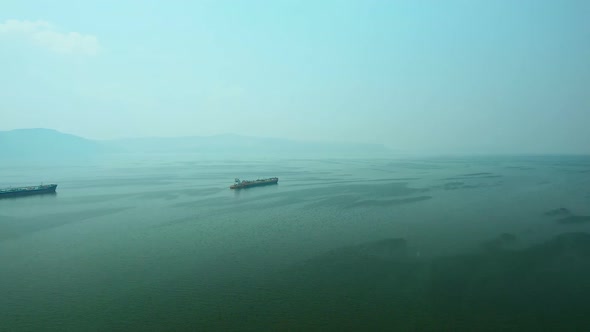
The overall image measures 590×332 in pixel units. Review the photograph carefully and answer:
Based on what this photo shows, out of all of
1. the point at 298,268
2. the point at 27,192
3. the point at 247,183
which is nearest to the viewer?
the point at 298,268

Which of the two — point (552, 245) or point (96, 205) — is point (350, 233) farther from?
point (96, 205)

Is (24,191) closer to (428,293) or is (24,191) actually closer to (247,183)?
(247,183)

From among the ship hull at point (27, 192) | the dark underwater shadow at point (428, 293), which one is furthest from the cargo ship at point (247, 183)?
the dark underwater shadow at point (428, 293)

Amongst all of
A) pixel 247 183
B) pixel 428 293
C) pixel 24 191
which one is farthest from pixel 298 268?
pixel 24 191

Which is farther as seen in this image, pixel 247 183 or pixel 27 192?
pixel 247 183

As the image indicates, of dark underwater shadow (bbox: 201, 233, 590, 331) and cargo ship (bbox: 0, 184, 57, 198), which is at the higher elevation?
cargo ship (bbox: 0, 184, 57, 198)

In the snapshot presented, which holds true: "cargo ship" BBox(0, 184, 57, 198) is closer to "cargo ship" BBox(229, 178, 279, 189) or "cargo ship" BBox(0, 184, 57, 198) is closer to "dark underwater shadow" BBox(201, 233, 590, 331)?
"cargo ship" BBox(229, 178, 279, 189)

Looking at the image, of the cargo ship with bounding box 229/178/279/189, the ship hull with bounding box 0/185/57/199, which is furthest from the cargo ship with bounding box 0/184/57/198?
the cargo ship with bounding box 229/178/279/189

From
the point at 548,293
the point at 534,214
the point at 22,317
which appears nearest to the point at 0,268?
the point at 22,317

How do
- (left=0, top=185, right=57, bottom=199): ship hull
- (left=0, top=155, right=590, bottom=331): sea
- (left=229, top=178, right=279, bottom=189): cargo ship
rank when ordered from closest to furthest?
(left=0, top=155, right=590, bottom=331): sea
(left=0, top=185, right=57, bottom=199): ship hull
(left=229, top=178, right=279, bottom=189): cargo ship
